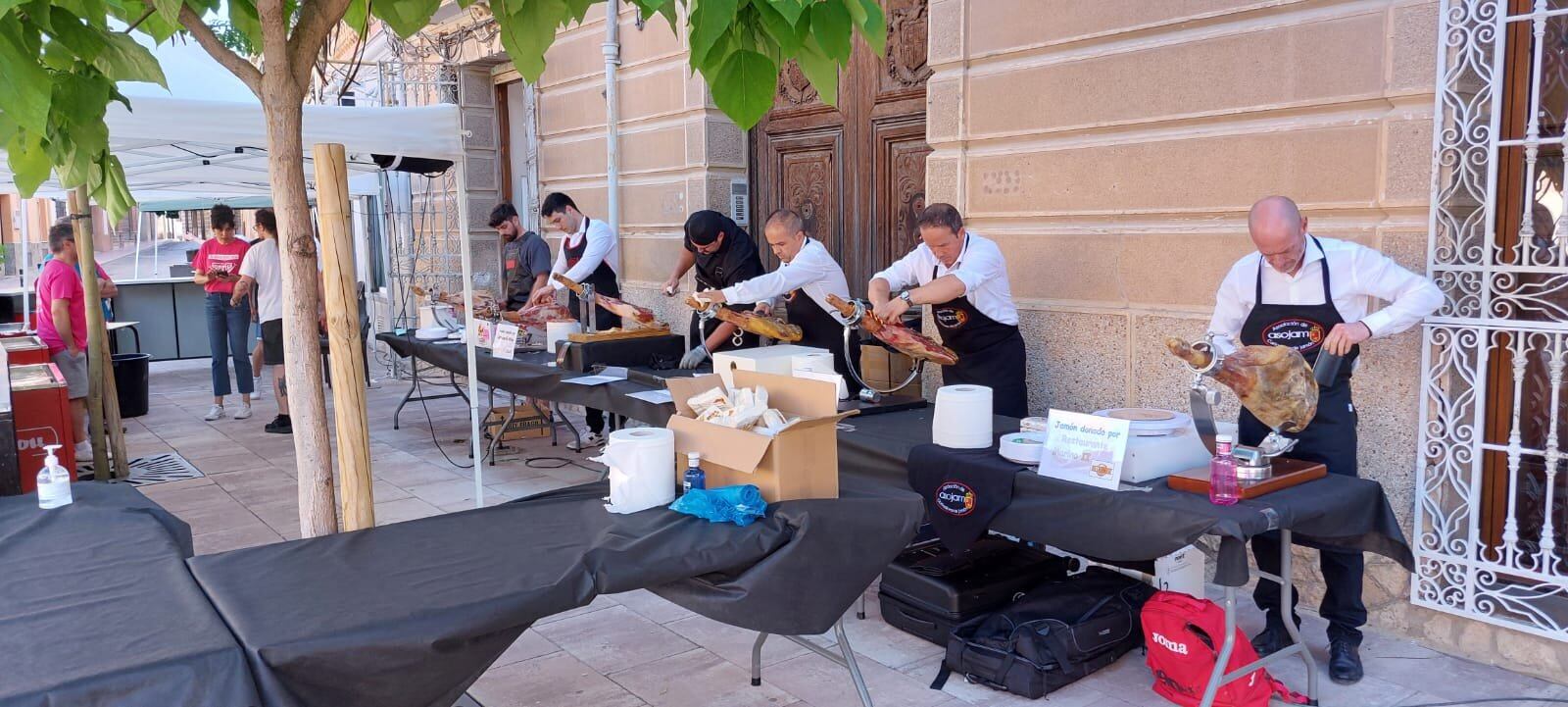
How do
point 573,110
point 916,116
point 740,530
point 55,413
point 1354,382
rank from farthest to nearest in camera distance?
point 573,110 < point 916,116 < point 55,413 < point 1354,382 < point 740,530

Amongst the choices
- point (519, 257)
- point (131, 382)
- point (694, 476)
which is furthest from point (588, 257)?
point (694, 476)

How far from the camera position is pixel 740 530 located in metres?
2.52

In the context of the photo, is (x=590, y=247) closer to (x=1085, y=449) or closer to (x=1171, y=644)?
(x=1085, y=449)

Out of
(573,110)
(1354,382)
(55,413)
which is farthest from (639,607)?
(573,110)

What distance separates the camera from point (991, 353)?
15.3 feet

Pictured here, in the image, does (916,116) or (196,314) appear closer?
(916,116)

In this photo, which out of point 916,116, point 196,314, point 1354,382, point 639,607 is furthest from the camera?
point 196,314

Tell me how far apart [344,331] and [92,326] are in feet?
16.3

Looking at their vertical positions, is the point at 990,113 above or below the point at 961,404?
above

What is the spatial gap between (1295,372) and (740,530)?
1602mm

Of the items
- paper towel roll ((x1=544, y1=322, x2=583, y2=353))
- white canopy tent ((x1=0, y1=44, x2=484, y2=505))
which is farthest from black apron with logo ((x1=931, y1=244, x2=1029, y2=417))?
paper towel roll ((x1=544, y1=322, x2=583, y2=353))

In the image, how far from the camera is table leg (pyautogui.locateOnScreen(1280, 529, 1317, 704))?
3.19 meters

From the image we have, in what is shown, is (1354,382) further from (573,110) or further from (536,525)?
(573,110)

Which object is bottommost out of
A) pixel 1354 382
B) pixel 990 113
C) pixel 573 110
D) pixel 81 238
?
pixel 1354 382
